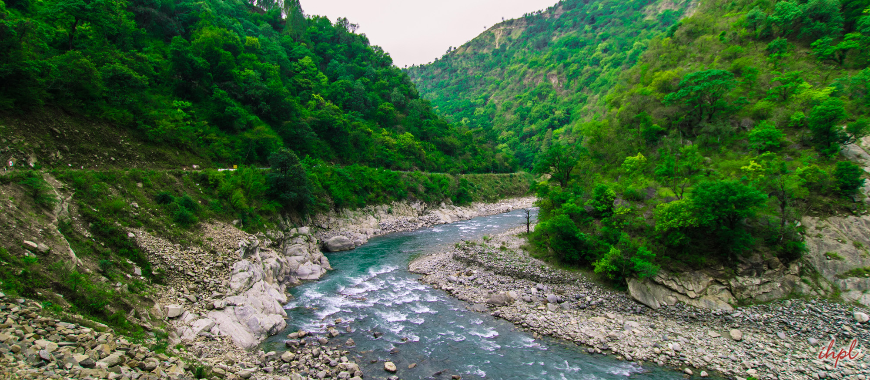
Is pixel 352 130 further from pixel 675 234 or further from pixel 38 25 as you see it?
pixel 675 234

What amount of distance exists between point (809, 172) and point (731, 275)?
7026 mm

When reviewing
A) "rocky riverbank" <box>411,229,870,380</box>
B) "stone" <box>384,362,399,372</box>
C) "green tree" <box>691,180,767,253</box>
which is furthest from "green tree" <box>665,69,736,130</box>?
"stone" <box>384,362,399,372</box>

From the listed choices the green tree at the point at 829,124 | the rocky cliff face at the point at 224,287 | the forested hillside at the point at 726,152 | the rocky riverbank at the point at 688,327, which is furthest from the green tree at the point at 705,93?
the rocky cliff face at the point at 224,287

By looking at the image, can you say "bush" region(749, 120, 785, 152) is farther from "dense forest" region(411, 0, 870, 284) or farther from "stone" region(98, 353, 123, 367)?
"stone" region(98, 353, 123, 367)

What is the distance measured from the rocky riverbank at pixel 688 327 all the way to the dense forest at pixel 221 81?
2520 centimetres

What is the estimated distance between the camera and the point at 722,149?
71.7 feet

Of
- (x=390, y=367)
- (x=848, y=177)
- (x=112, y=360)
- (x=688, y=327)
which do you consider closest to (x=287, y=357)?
(x=390, y=367)

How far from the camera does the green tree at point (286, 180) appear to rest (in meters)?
26.5

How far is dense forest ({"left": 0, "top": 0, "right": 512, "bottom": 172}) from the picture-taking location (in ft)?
66.0

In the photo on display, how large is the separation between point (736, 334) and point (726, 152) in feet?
45.4

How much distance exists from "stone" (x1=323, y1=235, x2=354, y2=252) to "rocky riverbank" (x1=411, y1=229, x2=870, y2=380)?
39.6ft

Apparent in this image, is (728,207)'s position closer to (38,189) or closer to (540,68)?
(38,189)

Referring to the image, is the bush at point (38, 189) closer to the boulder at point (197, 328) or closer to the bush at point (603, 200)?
the boulder at point (197, 328)

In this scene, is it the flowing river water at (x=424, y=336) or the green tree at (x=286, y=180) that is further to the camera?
the green tree at (x=286, y=180)
